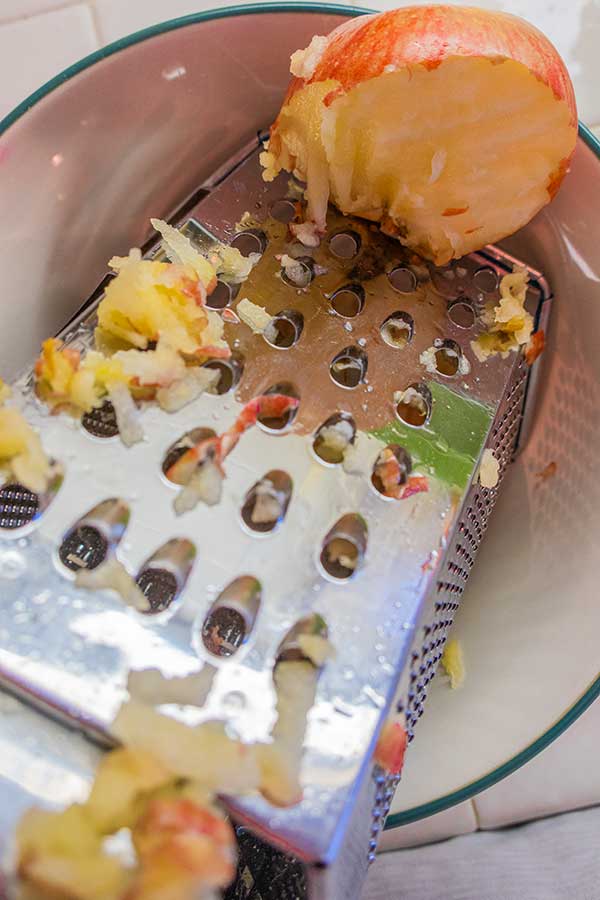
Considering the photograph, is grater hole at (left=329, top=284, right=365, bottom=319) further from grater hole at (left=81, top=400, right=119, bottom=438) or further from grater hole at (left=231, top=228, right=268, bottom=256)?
grater hole at (left=81, top=400, right=119, bottom=438)

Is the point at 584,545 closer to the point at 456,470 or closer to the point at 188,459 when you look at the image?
the point at 456,470

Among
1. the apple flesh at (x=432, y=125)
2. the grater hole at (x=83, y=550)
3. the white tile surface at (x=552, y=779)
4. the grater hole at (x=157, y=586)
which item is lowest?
the white tile surface at (x=552, y=779)

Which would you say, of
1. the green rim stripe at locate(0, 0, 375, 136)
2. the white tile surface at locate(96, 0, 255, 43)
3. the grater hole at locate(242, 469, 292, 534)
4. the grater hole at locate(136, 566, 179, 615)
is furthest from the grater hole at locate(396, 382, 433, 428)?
the white tile surface at locate(96, 0, 255, 43)

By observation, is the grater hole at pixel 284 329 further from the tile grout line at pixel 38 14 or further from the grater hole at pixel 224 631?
the tile grout line at pixel 38 14

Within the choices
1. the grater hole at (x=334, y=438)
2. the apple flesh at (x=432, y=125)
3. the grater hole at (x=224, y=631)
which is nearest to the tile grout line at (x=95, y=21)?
the apple flesh at (x=432, y=125)

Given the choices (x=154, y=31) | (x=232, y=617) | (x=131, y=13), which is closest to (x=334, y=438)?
(x=232, y=617)

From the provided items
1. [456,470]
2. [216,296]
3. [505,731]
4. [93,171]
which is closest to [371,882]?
[505,731]
